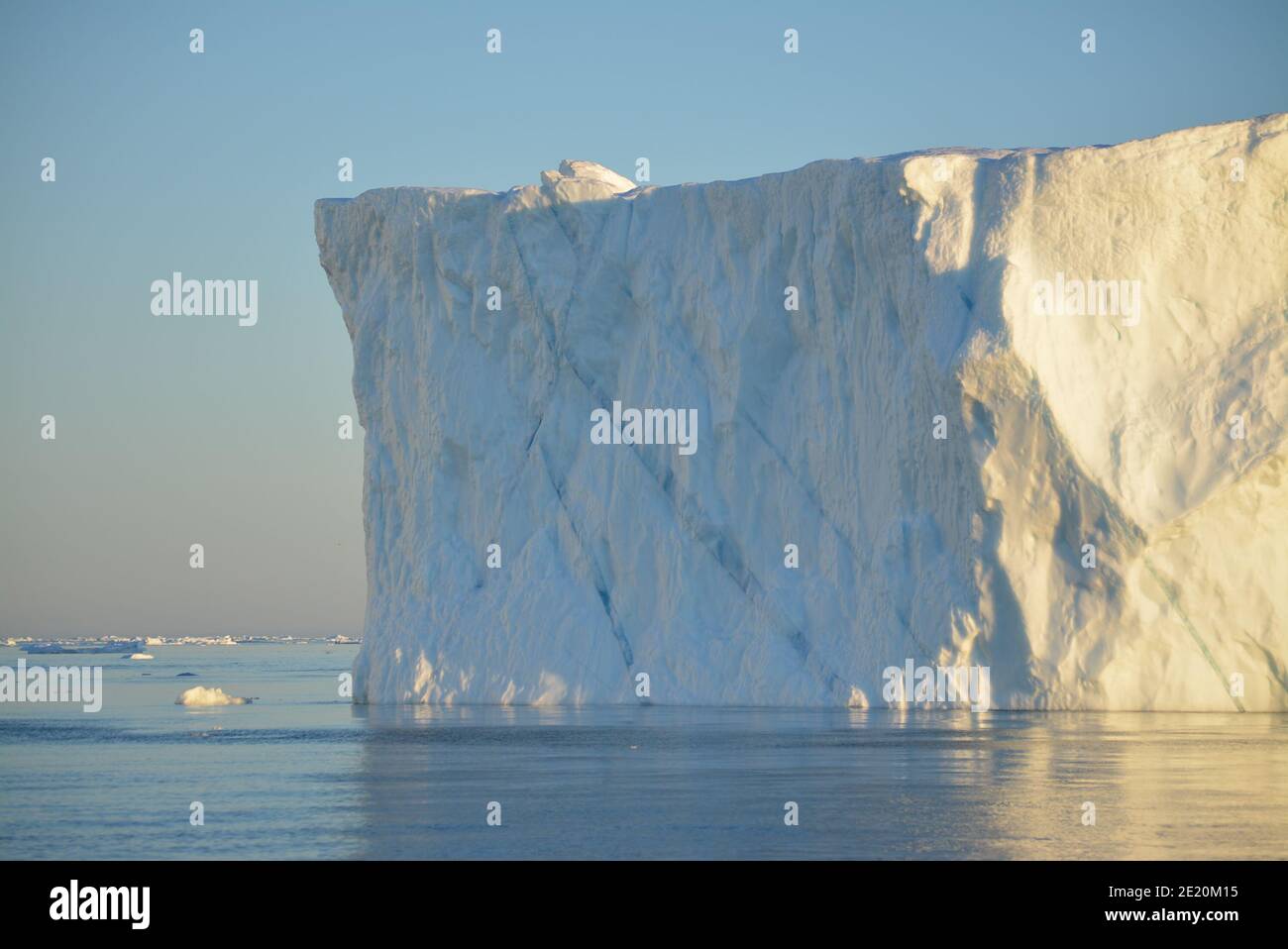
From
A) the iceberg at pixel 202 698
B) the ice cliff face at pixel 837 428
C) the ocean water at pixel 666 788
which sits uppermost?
the ice cliff face at pixel 837 428

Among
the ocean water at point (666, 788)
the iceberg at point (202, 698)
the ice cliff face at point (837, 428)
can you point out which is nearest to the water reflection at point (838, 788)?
the ocean water at point (666, 788)

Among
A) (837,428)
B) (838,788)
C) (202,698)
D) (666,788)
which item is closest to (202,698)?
(202,698)

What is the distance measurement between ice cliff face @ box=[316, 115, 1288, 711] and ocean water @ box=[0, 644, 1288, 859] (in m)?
1.58

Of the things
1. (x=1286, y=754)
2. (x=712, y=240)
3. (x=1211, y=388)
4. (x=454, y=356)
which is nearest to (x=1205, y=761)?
(x=1286, y=754)

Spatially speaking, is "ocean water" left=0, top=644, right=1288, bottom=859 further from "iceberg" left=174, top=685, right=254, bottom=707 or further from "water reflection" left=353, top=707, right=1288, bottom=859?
"iceberg" left=174, top=685, right=254, bottom=707

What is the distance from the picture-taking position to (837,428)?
87.9 feet

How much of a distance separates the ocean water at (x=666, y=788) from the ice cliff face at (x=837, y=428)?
5.18ft

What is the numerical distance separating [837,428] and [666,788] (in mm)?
12234

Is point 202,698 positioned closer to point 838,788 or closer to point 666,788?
point 666,788

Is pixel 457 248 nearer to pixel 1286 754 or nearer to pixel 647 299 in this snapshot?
pixel 647 299

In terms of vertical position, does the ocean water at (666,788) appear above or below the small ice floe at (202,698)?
above

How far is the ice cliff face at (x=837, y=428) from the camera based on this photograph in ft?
78.2

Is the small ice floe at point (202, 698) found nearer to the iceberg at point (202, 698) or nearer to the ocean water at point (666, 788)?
the iceberg at point (202, 698)
